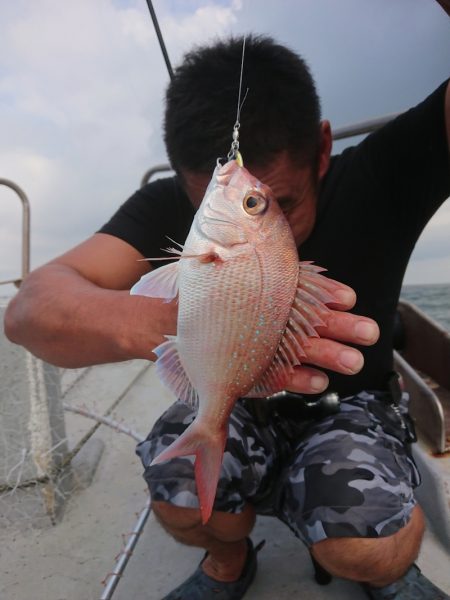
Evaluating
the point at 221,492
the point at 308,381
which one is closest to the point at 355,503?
the point at 221,492

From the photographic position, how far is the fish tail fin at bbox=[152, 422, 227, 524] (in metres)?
1.18

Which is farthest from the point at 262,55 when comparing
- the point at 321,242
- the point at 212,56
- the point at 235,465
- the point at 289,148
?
the point at 235,465

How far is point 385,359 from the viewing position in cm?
204

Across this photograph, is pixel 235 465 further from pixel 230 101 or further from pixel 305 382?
pixel 230 101

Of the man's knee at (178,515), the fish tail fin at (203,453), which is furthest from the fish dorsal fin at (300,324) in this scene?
the man's knee at (178,515)

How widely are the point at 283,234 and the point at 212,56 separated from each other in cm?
88

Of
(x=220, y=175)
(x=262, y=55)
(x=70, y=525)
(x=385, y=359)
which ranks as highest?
(x=262, y=55)

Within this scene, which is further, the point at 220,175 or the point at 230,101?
the point at 230,101

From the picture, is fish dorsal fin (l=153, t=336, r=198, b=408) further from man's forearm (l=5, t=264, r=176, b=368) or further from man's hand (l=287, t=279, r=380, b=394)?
man's hand (l=287, t=279, r=380, b=394)

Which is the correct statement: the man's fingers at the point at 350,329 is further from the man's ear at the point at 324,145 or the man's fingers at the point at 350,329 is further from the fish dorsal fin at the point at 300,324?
the man's ear at the point at 324,145

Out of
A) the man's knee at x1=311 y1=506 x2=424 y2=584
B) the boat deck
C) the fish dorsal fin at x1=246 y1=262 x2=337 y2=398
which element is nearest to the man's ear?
the fish dorsal fin at x1=246 y1=262 x2=337 y2=398

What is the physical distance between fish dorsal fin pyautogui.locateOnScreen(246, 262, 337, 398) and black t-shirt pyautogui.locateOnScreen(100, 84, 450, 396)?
748mm

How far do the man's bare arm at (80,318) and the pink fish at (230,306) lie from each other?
16 cm

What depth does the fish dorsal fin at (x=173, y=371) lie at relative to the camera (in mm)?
1247
